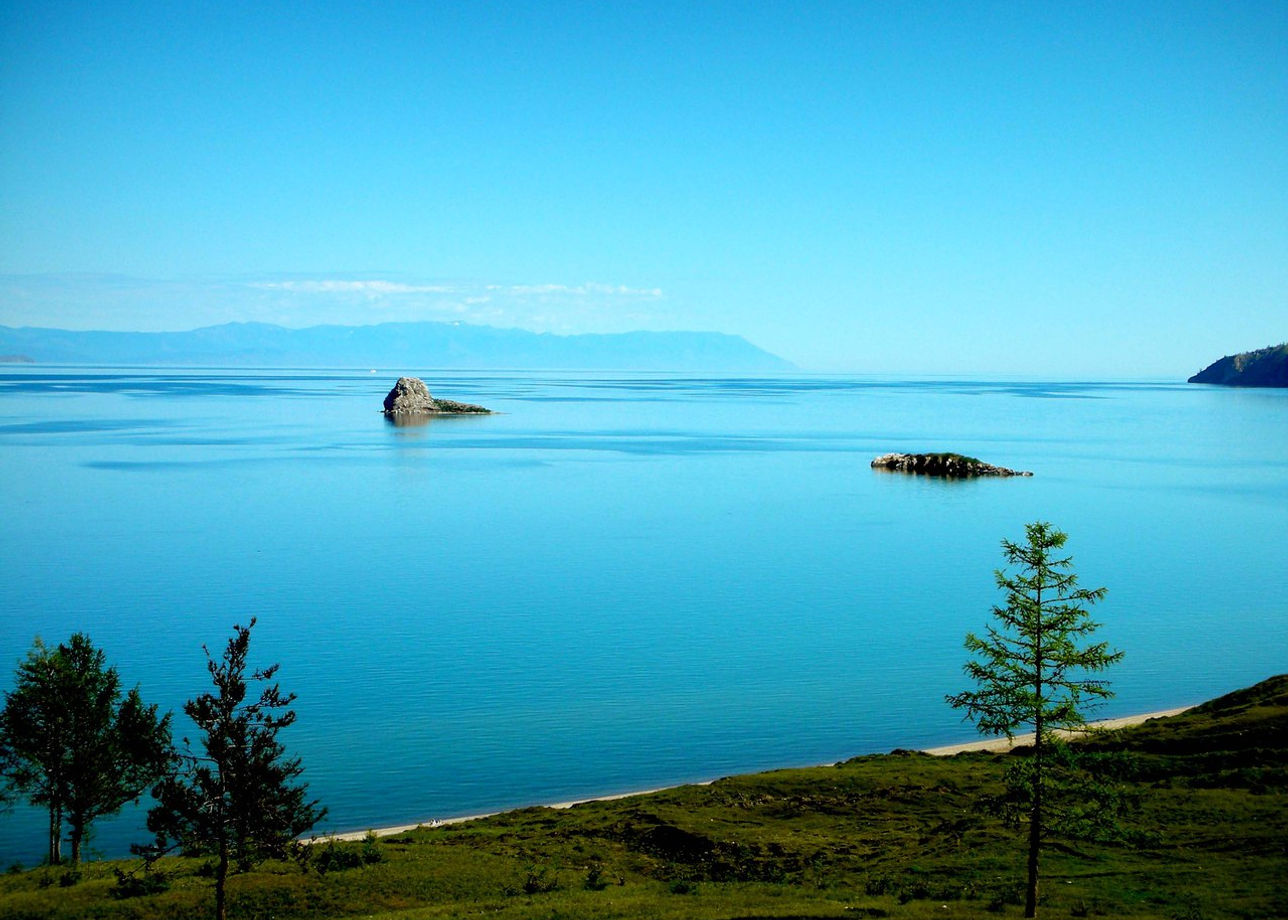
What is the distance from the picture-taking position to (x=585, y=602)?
74062 millimetres

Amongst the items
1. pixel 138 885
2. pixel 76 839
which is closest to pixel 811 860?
pixel 138 885

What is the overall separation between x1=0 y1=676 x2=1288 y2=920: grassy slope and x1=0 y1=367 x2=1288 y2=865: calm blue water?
578cm

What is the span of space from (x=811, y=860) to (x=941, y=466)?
12587 cm

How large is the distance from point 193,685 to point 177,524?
53.6 metres

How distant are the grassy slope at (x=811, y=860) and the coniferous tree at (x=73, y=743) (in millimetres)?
3936

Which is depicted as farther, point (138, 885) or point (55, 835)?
point (55, 835)

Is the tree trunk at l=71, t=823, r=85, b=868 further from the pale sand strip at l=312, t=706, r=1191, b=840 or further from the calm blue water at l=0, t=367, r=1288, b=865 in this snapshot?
the pale sand strip at l=312, t=706, r=1191, b=840

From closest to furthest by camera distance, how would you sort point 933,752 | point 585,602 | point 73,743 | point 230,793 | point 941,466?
1. point 230,793
2. point 73,743
3. point 933,752
4. point 585,602
5. point 941,466

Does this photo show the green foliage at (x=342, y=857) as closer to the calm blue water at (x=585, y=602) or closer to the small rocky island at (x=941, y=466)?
the calm blue water at (x=585, y=602)

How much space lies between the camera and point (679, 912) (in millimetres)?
29016

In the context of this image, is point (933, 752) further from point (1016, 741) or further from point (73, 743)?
point (73, 743)

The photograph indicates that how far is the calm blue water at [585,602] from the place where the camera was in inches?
1892

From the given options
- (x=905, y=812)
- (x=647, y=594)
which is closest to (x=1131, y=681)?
(x=905, y=812)

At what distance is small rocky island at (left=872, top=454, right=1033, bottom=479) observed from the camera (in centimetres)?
15012
